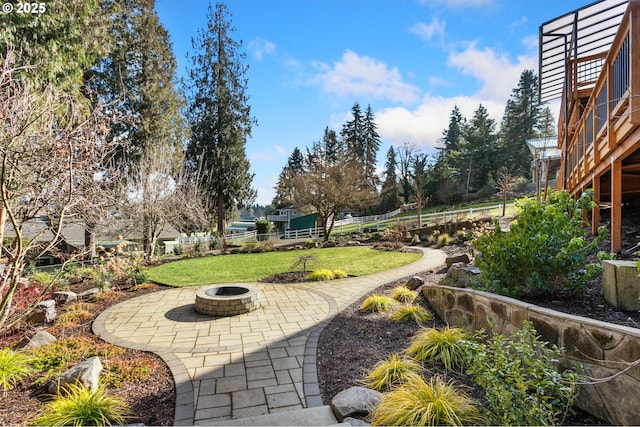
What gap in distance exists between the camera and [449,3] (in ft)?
19.2

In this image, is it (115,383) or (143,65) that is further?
(143,65)

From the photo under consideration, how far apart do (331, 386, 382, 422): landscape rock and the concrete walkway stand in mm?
355

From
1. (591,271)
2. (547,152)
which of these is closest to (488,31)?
(591,271)

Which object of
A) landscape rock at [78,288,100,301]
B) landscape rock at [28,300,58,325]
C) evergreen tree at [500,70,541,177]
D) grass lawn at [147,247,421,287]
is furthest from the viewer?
evergreen tree at [500,70,541,177]

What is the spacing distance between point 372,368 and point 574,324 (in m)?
1.95

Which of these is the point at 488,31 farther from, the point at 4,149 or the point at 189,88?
the point at 189,88

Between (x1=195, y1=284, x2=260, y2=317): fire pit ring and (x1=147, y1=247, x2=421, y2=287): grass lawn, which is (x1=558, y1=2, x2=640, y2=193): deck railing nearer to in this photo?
(x1=147, y1=247, x2=421, y2=287): grass lawn

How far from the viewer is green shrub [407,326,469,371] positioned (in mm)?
3328

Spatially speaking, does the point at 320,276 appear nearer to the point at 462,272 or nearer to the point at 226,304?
the point at 226,304

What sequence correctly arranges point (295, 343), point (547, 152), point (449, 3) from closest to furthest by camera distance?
point (295, 343)
point (449, 3)
point (547, 152)

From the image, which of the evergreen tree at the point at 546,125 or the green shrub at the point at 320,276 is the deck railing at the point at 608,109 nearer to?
the green shrub at the point at 320,276

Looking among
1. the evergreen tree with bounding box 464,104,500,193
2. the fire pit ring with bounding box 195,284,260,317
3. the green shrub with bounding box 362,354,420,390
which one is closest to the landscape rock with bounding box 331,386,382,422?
the green shrub with bounding box 362,354,420,390

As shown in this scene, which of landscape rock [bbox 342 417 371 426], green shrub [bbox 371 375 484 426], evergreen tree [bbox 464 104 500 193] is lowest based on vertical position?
landscape rock [bbox 342 417 371 426]

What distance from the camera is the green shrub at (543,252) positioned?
10.8 ft
